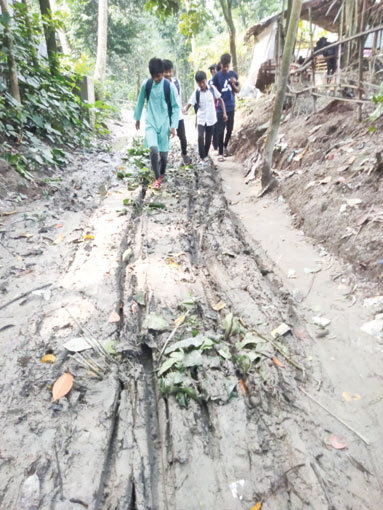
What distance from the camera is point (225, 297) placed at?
2721 millimetres

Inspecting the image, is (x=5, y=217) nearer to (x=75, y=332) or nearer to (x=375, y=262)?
(x=75, y=332)

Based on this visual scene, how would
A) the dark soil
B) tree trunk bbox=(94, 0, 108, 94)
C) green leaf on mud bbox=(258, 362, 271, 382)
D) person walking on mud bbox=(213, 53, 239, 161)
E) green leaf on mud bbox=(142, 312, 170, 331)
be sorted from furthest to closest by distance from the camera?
tree trunk bbox=(94, 0, 108, 94)
person walking on mud bbox=(213, 53, 239, 161)
the dark soil
green leaf on mud bbox=(142, 312, 170, 331)
green leaf on mud bbox=(258, 362, 271, 382)

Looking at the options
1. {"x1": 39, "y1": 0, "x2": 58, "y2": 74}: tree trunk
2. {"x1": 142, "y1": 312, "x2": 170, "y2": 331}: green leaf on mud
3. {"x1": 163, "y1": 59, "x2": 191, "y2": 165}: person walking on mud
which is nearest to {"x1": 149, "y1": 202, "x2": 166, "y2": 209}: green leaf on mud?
{"x1": 163, "y1": 59, "x2": 191, "y2": 165}: person walking on mud

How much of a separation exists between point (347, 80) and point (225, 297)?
3996mm

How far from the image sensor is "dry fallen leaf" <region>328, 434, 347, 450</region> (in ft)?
5.32

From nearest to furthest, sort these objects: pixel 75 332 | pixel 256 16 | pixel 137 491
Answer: pixel 137 491 < pixel 75 332 < pixel 256 16

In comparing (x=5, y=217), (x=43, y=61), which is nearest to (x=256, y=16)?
(x=43, y=61)

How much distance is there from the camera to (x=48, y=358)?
2.06 metres

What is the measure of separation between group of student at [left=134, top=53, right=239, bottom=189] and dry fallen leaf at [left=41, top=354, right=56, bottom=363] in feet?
11.6

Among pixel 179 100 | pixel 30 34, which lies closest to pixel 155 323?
pixel 179 100

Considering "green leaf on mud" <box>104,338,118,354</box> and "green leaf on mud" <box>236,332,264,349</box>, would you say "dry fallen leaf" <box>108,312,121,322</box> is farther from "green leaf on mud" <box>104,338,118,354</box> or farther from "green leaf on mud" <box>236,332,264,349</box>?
"green leaf on mud" <box>236,332,264,349</box>

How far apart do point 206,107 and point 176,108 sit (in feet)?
4.81

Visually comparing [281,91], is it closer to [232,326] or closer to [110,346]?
[232,326]

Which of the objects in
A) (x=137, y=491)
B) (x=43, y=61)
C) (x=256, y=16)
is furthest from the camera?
(x=256, y=16)
